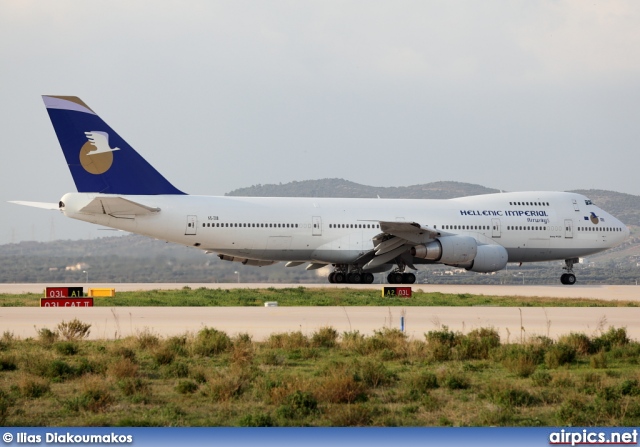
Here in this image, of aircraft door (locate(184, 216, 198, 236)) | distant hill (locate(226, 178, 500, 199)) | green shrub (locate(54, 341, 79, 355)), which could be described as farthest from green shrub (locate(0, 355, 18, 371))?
distant hill (locate(226, 178, 500, 199))

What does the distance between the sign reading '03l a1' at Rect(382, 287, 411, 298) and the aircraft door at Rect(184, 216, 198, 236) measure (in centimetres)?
949

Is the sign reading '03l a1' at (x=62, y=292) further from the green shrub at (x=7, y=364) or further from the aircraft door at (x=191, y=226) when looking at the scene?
the green shrub at (x=7, y=364)

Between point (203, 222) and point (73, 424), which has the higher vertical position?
point (203, 222)

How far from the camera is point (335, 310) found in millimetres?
27969

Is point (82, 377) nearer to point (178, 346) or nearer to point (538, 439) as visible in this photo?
point (178, 346)

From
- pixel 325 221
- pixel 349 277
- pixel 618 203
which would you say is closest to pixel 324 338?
pixel 325 221

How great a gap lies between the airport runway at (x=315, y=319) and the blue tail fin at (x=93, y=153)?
1039 centimetres

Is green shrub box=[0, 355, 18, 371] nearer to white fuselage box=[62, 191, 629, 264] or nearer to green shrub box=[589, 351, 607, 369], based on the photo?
green shrub box=[589, 351, 607, 369]

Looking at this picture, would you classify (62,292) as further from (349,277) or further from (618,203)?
(618,203)

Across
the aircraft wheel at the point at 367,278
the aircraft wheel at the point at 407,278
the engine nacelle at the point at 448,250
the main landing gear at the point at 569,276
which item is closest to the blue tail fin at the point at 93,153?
the aircraft wheel at the point at 367,278

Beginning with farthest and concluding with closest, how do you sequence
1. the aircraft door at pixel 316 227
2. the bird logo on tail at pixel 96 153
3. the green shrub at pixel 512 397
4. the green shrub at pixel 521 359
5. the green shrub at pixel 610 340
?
the aircraft door at pixel 316 227 < the bird logo on tail at pixel 96 153 < the green shrub at pixel 610 340 < the green shrub at pixel 521 359 < the green shrub at pixel 512 397

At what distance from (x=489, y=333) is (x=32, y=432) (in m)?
12.3

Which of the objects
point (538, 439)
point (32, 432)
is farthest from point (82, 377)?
point (538, 439)

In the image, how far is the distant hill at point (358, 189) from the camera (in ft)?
575
